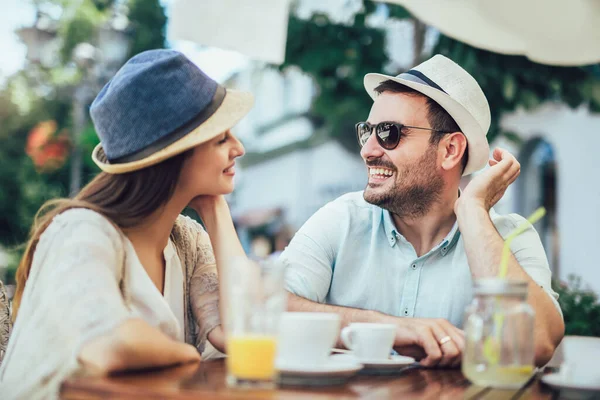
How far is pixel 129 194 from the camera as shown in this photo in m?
2.33

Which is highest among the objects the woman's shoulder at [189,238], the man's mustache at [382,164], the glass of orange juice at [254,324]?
the man's mustache at [382,164]

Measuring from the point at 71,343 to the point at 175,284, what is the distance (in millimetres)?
759

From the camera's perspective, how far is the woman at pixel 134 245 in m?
1.90

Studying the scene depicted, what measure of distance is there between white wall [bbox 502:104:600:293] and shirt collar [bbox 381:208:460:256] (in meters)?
6.97

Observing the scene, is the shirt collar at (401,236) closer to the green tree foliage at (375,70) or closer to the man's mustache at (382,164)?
the man's mustache at (382,164)

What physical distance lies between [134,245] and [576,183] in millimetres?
9394

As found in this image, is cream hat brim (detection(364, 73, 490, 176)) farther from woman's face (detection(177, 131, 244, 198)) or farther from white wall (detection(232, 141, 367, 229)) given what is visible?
white wall (detection(232, 141, 367, 229))

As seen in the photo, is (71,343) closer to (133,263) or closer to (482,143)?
(133,263)

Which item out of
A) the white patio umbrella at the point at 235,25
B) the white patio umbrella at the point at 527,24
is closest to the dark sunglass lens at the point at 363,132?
the white patio umbrella at the point at 235,25

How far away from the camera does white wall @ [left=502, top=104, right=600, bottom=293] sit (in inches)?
398

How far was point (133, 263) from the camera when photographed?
227cm

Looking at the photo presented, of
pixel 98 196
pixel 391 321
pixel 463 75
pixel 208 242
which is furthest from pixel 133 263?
pixel 463 75

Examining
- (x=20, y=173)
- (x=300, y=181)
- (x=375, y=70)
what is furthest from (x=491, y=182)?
(x=300, y=181)

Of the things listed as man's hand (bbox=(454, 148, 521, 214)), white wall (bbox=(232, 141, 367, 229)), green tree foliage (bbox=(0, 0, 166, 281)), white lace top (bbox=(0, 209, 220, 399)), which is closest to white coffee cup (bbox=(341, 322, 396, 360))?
white lace top (bbox=(0, 209, 220, 399))
